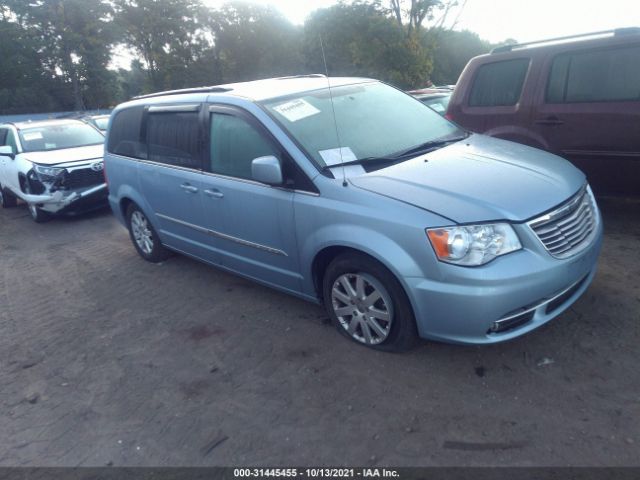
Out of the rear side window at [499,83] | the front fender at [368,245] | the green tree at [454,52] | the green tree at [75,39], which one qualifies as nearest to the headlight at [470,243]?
the front fender at [368,245]

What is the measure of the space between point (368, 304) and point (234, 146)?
5.56ft

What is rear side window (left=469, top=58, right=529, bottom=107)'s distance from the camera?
5176 millimetres

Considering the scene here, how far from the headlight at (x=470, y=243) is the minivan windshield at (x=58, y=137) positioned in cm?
790

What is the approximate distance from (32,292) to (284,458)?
3939 millimetres

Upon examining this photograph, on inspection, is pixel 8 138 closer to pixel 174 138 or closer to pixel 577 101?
pixel 174 138

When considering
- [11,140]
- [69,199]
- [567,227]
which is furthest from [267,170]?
[11,140]

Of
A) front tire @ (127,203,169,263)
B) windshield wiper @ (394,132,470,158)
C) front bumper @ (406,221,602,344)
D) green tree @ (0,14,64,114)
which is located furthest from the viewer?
green tree @ (0,14,64,114)

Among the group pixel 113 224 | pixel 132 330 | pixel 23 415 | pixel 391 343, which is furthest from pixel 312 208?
pixel 113 224

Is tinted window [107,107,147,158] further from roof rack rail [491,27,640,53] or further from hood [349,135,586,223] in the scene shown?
roof rack rail [491,27,640,53]

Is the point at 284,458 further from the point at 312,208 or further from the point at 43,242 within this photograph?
the point at 43,242

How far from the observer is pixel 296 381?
3.21 metres

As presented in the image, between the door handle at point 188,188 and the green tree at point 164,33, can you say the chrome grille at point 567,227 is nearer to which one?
the door handle at point 188,188

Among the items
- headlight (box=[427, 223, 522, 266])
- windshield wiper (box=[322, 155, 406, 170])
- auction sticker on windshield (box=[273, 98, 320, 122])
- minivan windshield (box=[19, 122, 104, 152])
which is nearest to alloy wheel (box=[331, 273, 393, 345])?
headlight (box=[427, 223, 522, 266])

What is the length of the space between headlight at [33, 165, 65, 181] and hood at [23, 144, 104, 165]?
0.10m
